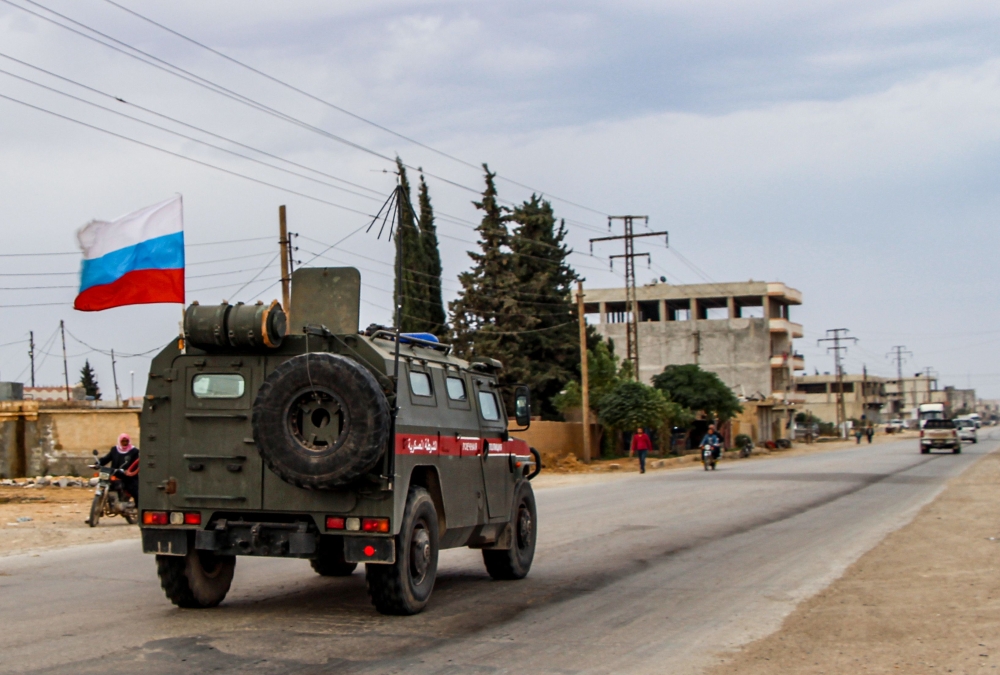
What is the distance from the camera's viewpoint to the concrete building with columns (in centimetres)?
9512

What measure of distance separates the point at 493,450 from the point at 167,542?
369 centimetres

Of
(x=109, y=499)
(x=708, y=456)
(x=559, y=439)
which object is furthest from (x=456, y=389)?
(x=559, y=439)

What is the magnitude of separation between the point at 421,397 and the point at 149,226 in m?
4.00

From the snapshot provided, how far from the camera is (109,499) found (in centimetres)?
1928

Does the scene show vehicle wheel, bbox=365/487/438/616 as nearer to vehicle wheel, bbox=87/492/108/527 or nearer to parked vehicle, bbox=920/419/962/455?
vehicle wheel, bbox=87/492/108/527

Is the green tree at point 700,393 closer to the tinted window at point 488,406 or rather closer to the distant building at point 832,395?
the tinted window at point 488,406

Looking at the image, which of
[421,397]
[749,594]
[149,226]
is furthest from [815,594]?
[149,226]

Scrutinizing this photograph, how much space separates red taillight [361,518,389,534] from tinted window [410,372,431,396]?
129 centimetres

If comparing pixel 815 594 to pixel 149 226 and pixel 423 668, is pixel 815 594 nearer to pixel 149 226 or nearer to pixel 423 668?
pixel 423 668

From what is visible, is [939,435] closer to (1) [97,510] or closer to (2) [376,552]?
(1) [97,510]

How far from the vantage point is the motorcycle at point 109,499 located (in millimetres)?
19125

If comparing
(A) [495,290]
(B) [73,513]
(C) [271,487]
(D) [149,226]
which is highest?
(A) [495,290]

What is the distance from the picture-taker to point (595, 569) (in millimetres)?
13219

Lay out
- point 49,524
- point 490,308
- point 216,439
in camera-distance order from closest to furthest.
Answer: point 216,439 < point 49,524 < point 490,308
